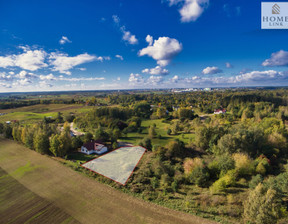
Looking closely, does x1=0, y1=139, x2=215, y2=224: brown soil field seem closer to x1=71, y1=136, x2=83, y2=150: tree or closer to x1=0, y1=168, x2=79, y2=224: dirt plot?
x1=0, y1=168, x2=79, y2=224: dirt plot

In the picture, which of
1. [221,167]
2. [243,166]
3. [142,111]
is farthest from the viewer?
[142,111]

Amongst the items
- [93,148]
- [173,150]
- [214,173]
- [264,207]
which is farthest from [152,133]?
[264,207]

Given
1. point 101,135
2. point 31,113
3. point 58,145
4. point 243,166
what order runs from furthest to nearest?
point 31,113, point 101,135, point 58,145, point 243,166

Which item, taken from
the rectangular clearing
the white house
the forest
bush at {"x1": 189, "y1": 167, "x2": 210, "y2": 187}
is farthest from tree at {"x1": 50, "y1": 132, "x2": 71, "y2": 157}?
bush at {"x1": 189, "y1": 167, "x2": 210, "y2": 187}

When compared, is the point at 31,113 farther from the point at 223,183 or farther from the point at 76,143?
the point at 223,183

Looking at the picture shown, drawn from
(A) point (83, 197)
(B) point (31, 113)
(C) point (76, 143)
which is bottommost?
(A) point (83, 197)

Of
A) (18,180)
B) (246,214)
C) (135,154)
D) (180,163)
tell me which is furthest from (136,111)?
(246,214)
